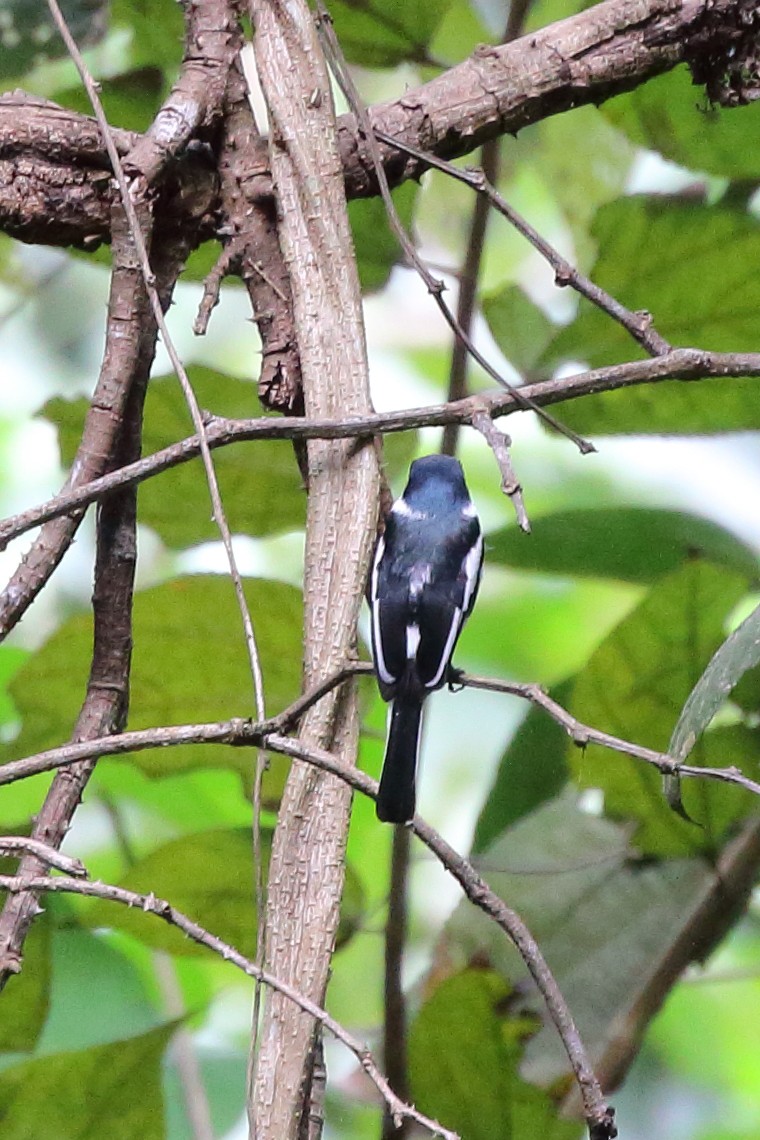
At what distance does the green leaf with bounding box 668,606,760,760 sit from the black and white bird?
0.48 ft

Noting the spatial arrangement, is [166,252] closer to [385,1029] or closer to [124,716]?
[124,716]

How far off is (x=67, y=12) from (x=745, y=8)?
0.78 metres

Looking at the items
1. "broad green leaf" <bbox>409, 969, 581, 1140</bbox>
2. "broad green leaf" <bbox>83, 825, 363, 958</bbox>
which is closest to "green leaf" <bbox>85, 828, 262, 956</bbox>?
"broad green leaf" <bbox>83, 825, 363, 958</bbox>

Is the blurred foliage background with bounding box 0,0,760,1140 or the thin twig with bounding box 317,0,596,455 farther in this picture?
the blurred foliage background with bounding box 0,0,760,1140

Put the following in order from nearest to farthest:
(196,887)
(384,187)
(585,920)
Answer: (384,187)
(196,887)
(585,920)

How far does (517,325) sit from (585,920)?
1.96 feet

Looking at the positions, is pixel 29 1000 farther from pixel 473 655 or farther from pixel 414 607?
pixel 473 655

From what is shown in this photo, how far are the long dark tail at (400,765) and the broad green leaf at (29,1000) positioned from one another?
0.44 metres

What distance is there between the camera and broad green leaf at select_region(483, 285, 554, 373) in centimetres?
116

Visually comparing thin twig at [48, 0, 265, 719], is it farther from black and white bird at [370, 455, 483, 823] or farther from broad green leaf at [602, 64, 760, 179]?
broad green leaf at [602, 64, 760, 179]

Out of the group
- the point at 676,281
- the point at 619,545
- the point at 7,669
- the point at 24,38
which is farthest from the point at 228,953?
the point at 7,669

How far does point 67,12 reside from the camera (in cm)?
132

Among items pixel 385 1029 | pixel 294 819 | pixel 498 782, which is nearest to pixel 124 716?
pixel 294 819

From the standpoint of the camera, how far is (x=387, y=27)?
1071 mm
